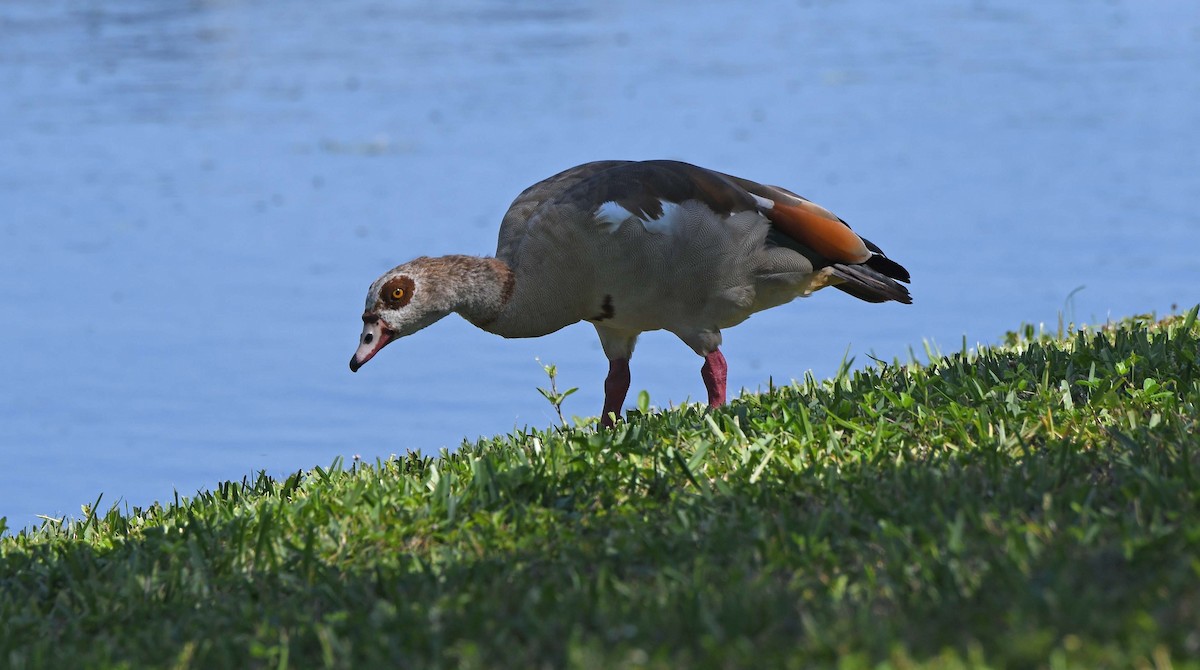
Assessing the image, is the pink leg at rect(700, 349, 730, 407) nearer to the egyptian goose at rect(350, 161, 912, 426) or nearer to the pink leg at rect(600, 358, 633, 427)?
the egyptian goose at rect(350, 161, 912, 426)

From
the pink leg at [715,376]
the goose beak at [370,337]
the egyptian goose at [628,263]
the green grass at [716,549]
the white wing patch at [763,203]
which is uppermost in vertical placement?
the white wing patch at [763,203]

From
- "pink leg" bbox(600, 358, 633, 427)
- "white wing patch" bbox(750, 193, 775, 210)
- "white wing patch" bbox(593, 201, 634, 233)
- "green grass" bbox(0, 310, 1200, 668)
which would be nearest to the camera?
"green grass" bbox(0, 310, 1200, 668)

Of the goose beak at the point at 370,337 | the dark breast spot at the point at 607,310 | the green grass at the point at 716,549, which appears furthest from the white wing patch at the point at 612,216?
the goose beak at the point at 370,337

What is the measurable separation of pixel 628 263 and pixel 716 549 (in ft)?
Answer: 7.58

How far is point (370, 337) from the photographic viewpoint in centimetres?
654

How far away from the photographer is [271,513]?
17.0 ft

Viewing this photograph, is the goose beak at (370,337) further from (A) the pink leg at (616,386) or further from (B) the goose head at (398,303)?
(A) the pink leg at (616,386)

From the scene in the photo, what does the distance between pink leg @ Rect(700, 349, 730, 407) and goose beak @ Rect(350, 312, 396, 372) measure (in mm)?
1441

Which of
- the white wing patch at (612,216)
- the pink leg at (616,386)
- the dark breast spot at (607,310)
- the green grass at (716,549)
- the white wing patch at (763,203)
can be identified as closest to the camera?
the green grass at (716,549)

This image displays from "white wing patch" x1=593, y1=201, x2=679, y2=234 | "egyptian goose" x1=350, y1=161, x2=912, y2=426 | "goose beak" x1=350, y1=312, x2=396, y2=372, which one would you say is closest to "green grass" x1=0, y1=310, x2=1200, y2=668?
"goose beak" x1=350, y1=312, x2=396, y2=372

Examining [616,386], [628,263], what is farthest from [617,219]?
[616,386]

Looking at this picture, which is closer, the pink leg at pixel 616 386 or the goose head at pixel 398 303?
the goose head at pixel 398 303

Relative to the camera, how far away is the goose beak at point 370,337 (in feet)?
21.4

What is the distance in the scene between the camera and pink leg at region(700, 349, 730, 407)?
7023 mm
